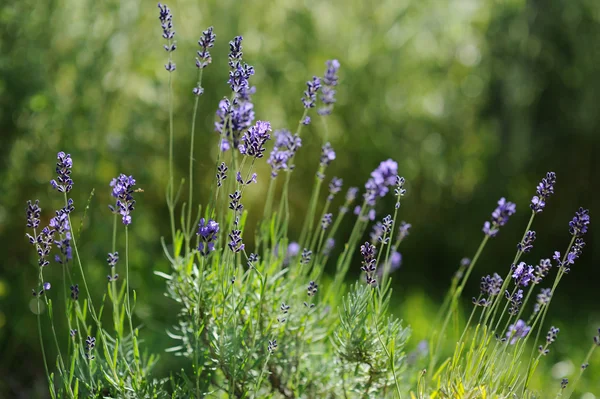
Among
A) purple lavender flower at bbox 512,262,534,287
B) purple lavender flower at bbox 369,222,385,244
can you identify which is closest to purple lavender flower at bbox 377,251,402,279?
purple lavender flower at bbox 369,222,385,244

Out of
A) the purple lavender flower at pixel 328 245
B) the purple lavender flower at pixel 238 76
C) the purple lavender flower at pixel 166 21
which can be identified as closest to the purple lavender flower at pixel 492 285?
the purple lavender flower at pixel 328 245

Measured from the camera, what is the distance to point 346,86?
4938mm

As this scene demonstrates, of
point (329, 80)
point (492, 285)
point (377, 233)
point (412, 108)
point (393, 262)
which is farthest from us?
point (412, 108)

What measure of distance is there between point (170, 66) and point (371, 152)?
3.49 metres

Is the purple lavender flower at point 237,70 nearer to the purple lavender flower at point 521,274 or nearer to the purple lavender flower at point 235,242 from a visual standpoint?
the purple lavender flower at point 235,242

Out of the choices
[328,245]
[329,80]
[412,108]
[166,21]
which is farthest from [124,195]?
[412,108]

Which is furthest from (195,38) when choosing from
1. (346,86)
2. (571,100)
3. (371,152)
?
(571,100)

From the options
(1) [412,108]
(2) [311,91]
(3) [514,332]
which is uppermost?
(1) [412,108]

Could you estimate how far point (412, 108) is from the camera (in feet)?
16.8

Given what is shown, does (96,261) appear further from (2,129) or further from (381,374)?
(381,374)

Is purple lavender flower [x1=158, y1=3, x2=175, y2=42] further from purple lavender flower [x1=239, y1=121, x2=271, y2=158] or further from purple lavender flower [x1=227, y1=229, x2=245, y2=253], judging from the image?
purple lavender flower [x1=227, y1=229, x2=245, y2=253]

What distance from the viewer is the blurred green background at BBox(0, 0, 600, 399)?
403cm

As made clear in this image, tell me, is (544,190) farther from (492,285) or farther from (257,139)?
(257,139)

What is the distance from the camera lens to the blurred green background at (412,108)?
4027mm
